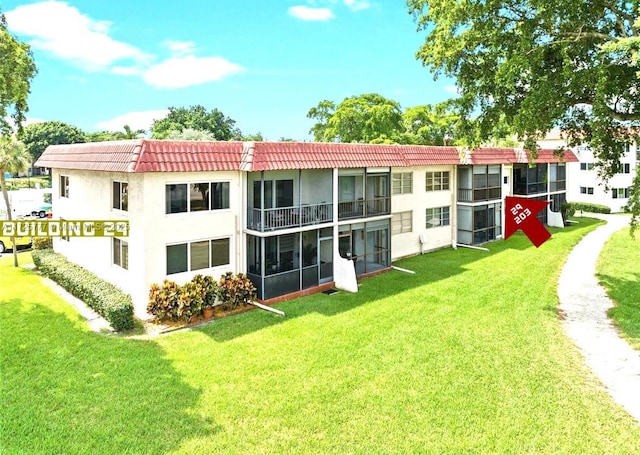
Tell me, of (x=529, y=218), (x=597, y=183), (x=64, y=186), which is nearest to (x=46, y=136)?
(x=64, y=186)

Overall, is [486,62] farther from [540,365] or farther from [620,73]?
[540,365]

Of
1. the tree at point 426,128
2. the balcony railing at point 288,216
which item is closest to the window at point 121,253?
the balcony railing at point 288,216

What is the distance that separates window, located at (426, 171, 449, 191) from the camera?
84.5ft

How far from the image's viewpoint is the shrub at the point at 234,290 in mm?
15617

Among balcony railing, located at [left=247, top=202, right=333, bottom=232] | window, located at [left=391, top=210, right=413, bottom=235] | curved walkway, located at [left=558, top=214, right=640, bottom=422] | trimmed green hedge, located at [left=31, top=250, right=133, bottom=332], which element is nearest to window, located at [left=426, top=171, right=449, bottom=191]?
window, located at [left=391, top=210, right=413, bottom=235]

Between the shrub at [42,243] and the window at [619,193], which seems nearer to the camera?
the shrub at [42,243]

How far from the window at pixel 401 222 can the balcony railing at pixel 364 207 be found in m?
2.52

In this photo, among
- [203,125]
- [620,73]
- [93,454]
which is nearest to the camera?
[93,454]

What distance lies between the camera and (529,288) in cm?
1859

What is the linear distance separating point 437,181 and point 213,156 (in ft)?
49.4

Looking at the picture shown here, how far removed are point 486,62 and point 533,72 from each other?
1842 millimetres

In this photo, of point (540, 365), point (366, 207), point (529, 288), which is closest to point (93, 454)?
point (540, 365)

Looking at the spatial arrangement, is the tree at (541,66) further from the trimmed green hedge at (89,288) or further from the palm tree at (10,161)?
the palm tree at (10,161)

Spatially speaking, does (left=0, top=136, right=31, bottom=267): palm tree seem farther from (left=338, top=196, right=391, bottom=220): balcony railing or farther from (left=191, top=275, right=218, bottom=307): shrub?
(left=338, top=196, right=391, bottom=220): balcony railing
